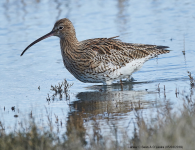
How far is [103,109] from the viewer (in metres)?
7.62

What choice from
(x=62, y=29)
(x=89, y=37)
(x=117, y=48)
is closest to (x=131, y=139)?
(x=117, y=48)

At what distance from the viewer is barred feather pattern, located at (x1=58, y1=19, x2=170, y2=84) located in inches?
356

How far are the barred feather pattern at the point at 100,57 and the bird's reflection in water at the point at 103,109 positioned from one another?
38 centimetres

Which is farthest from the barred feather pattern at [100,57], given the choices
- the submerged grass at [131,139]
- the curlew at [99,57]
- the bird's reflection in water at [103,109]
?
the submerged grass at [131,139]

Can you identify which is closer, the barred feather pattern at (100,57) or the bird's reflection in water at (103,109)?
the bird's reflection in water at (103,109)

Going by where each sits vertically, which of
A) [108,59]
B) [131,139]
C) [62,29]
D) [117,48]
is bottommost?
[131,139]

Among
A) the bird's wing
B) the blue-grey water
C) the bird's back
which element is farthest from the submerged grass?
the bird's wing

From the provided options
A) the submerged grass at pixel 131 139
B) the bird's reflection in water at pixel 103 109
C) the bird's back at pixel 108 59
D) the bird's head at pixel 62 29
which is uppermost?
the bird's head at pixel 62 29

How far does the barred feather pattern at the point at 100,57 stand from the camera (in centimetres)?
904

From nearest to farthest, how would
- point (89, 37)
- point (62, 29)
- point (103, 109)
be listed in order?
point (103, 109) < point (62, 29) < point (89, 37)

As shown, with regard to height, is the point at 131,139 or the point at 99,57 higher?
the point at 99,57

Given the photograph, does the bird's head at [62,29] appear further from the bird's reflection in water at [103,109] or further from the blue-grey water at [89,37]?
the bird's reflection in water at [103,109]

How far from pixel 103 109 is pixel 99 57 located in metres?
1.88

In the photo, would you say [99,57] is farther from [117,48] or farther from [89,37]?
[89,37]
